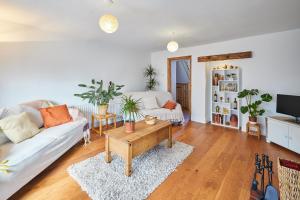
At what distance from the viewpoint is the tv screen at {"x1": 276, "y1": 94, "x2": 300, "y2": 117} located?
8.79 ft

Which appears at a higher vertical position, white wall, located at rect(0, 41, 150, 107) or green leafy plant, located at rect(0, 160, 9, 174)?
white wall, located at rect(0, 41, 150, 107)

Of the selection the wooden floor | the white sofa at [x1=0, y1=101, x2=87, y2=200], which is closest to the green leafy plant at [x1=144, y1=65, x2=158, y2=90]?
the wooden floor

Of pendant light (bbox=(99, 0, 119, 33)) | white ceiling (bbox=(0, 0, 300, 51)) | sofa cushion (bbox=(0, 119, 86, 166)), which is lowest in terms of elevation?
sofa cushion (bbox=(0, 119, 86, 166))

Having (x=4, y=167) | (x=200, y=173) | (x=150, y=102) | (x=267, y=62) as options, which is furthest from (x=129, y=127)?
(x=267, y=62)

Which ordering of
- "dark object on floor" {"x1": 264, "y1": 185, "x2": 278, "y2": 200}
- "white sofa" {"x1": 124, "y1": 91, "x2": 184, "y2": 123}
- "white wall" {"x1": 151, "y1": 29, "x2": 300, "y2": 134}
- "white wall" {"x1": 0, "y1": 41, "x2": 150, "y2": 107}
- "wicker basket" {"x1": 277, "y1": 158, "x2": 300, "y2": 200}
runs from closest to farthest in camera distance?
1. "wicker basket" {"x1": 277, "y1": 158, "x2": 300, "y2": 200}
2. "dark object on floor" {"x1": 264, "y1": 185, "x2": 278, "y2": 200}
3. "white wall" {"x1": 0, "y1": 41, "x2": 150, "y2": 107}
4. "white wall" {"x1": 151, "y1": 29, "x2": 300, "y2": 134}
5. "white sofa" {"x1": 124, "y1": 91, "x2": 184, "y2": 123}

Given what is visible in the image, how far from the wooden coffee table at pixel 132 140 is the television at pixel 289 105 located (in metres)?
2.29

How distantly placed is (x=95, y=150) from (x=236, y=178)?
2272 mm

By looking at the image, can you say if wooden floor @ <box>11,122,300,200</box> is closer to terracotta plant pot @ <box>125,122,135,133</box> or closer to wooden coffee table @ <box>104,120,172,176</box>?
wooden coffee table @ <box>104,120,172,176</box>

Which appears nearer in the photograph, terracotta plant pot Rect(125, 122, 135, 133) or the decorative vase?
terracotta plant pot Rect(125, 122, 135, 133)

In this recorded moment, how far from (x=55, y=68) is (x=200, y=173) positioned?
3.44 meters

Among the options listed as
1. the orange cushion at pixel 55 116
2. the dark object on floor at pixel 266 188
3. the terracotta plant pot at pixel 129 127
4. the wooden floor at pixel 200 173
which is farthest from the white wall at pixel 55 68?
the dark object on floor at pixel 266 188

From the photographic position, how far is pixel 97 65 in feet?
13.3

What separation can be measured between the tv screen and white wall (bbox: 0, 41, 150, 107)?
Result: 151 inches

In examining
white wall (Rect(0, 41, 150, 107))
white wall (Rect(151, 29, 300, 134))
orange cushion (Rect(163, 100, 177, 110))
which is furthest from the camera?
orange cushion (Rect(163, 100, 177, 110))
